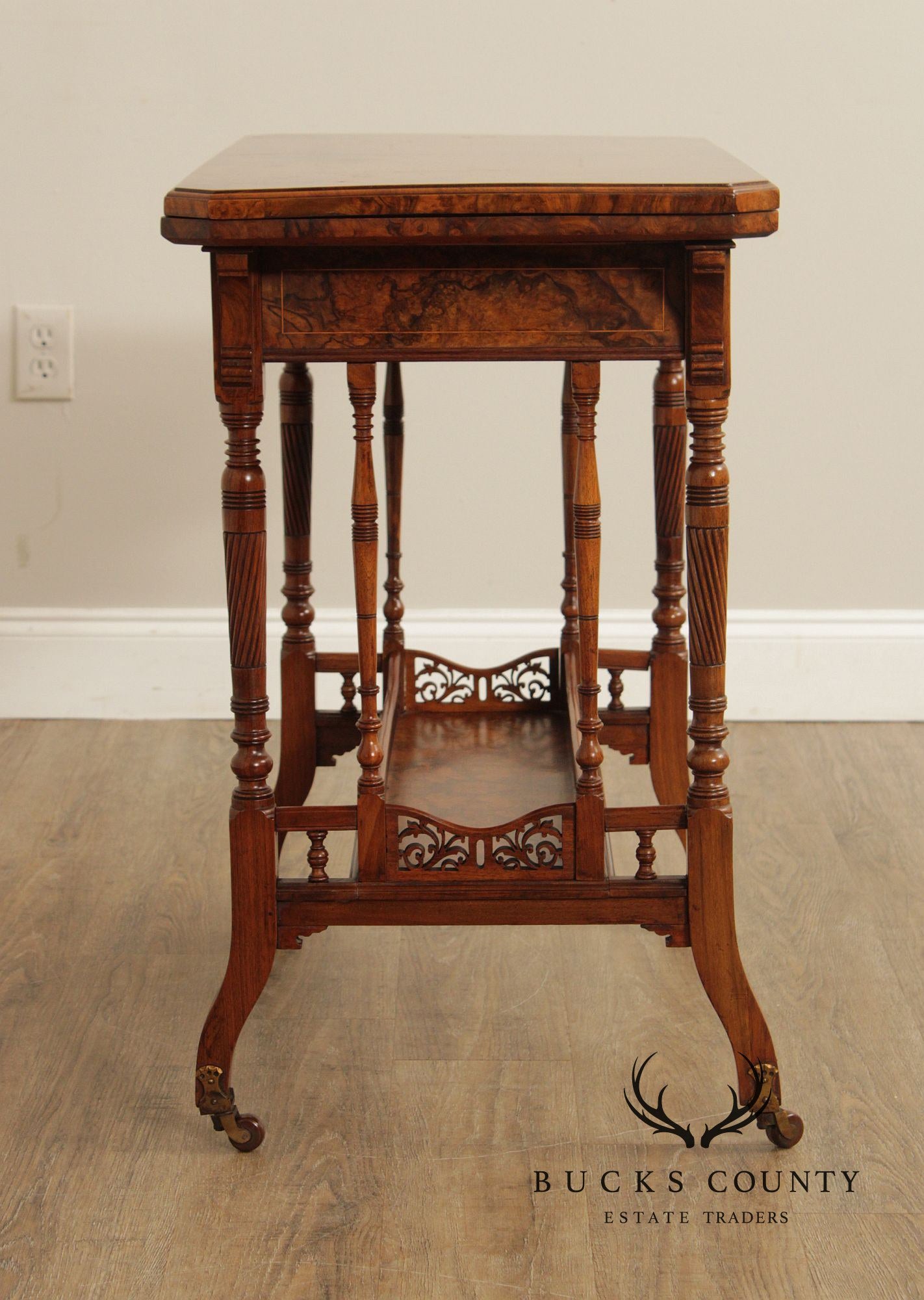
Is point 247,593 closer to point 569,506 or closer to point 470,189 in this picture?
point 470,189

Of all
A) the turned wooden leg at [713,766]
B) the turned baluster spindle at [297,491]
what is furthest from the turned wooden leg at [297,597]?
the turned wooden leg at [713,766]

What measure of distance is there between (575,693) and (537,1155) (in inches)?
19.9

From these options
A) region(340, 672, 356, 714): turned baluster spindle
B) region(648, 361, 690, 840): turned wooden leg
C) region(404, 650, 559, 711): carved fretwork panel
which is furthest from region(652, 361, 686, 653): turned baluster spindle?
region(340, 672, 356, 714): turned baluster spindle

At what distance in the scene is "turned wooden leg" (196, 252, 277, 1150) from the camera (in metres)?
1.12

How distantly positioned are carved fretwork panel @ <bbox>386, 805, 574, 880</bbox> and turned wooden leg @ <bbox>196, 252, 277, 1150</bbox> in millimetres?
107

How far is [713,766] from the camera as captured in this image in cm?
120

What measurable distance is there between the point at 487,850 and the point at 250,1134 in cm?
31

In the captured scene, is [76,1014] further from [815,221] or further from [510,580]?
[815,221]

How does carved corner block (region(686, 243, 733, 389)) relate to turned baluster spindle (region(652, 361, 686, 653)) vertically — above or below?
above

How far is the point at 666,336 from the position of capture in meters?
1.12

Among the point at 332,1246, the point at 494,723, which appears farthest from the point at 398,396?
the point at 332,1246

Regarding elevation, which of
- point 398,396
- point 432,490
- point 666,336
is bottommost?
point 432,490

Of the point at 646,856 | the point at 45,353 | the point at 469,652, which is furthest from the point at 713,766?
the point at 45,353

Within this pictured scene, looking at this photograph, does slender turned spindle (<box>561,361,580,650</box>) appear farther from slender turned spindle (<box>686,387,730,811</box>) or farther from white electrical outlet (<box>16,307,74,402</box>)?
white electrical outlet (<box>16,307,74,402</box>)
